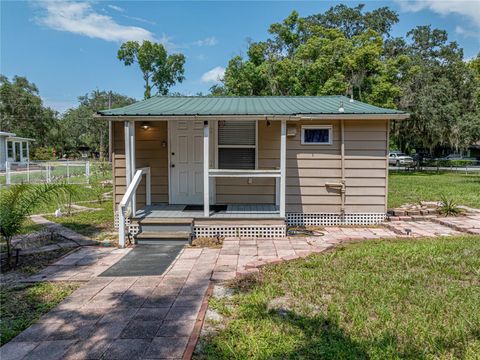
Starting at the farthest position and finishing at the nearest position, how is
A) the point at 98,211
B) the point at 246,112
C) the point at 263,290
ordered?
the point at 98,211 < the point at 246,112 < the point at 263,290

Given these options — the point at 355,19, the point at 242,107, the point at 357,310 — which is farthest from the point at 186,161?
the point at 355,19

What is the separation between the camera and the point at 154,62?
29281mm

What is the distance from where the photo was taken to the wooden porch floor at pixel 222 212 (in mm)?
6211

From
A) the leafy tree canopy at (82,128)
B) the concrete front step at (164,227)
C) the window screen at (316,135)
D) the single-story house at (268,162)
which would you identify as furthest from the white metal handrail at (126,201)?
the leafy tree canopy at (82,128)

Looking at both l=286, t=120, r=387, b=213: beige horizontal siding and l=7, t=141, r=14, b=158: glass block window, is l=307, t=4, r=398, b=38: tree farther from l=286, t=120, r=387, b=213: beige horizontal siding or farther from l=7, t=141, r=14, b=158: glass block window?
l=7, t=141, r=14, b=158: glass block window

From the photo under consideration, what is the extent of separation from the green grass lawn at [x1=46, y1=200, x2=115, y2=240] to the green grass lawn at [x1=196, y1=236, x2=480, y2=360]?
3953mm

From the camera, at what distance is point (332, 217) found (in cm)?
718

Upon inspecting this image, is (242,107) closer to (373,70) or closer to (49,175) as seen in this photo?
(49,175)

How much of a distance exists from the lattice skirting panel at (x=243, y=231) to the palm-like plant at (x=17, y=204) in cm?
253

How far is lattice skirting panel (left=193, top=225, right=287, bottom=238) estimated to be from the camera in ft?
20.1

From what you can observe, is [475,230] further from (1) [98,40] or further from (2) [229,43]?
(2) [229,43]

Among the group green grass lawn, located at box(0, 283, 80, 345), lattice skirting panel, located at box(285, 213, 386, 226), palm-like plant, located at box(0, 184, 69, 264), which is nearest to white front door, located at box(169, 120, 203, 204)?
lattice skirting panel, located at box(285, 213, 386, 226)

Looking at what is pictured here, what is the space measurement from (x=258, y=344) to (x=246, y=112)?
4478mm

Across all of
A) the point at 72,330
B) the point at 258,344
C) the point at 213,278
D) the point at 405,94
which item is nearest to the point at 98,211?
the point at 213,278
